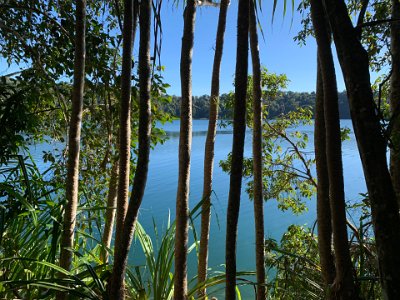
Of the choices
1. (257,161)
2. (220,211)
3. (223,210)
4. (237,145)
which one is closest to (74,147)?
(237,145)

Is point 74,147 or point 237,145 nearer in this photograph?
point 237,145

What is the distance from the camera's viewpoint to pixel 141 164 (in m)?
1.14

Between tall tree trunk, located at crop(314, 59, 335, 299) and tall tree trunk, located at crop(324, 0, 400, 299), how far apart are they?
17.2 inches

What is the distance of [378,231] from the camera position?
787mm

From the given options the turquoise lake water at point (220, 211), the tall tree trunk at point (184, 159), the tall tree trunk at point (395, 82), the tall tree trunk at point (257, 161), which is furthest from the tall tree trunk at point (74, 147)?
the turquoise lake water at point (220, 211)

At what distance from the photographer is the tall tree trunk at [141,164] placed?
1.14 metres

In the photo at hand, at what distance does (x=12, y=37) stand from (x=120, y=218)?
1703 millimetres

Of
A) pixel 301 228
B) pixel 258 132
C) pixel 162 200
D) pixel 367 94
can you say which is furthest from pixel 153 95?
pixel 162 200

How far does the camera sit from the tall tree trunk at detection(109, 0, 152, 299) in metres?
1.14

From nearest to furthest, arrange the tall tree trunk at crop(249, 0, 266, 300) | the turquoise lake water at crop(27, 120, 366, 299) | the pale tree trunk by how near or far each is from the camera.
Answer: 1. the pale tree trunk
2. the tall tree trunk at crop(249, 0, 266, 300)
3. the turquoise lake water at crop(27, 120, 366, 299)

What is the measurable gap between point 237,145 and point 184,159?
312mm

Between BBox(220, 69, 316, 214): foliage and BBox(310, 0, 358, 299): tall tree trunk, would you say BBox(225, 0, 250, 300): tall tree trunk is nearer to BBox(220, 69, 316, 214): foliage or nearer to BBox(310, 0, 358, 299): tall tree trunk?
BBox(310, 0, 358, 299): tall tree trunk

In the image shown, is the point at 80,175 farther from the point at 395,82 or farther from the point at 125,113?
the point at 395,82

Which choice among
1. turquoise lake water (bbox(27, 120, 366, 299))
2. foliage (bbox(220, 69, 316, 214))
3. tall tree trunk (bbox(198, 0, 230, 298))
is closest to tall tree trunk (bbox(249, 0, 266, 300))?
tall tree trunk (bbox(198, 0, 230, 298))
